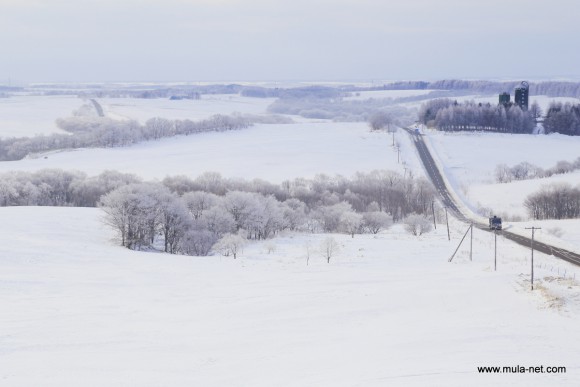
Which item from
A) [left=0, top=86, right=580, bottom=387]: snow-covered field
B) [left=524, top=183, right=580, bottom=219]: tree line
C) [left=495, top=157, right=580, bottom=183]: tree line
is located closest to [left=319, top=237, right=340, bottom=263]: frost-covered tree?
[left=0, top=86, right=580, bottom=387]: snow-covered field

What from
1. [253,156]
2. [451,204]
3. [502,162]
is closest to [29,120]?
[253,156]

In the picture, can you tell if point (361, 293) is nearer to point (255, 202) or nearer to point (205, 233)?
point (205, 233)

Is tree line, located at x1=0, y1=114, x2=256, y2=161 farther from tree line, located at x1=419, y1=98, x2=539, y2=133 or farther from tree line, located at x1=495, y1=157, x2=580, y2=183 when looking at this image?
tree line, located at x1=495, y1=157, x2=580, y2=183

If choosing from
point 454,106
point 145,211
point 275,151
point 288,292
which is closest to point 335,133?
point 275,151

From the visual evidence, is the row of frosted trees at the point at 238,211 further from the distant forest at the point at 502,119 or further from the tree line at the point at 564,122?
the tree line at the point at 564,122

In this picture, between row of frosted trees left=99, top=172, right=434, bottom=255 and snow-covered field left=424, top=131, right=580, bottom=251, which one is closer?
row of frosted trees left=99, top=172, right=434, bottom=255

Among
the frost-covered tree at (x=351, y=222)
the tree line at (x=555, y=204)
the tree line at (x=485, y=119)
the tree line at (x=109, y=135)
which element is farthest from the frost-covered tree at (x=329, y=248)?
the tree line at (x=485, y=119)
